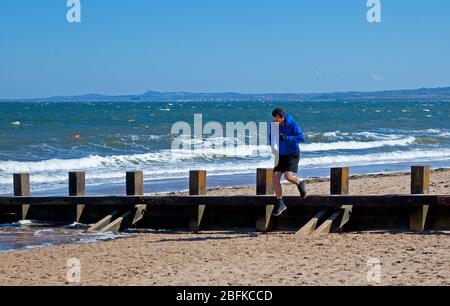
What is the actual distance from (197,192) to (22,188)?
2.99 meters

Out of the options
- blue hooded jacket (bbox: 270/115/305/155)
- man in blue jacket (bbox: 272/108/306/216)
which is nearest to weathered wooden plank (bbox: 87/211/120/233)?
man in blue jacket (bbox: 272/108/306/216)

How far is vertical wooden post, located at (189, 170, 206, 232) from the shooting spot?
1325cm

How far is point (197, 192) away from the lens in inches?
528

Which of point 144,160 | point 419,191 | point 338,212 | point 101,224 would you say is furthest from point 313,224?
point 144,160

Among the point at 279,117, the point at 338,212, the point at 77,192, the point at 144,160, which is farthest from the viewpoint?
the point at 144,160

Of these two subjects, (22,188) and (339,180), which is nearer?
(339,180)

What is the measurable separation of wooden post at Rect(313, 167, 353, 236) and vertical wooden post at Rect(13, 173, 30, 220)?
16.3 feet

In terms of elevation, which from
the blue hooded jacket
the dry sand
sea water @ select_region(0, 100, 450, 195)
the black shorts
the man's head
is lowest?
sea water @ select_region(0, 100, 450, 195)

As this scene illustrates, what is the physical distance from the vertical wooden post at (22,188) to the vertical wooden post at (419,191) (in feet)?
20.1

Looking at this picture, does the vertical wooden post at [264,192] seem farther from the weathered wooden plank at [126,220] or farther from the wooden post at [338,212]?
the weathered wooden plank at [126,220]

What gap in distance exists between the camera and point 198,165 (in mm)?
28375

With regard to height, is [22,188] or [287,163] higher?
[287,163]

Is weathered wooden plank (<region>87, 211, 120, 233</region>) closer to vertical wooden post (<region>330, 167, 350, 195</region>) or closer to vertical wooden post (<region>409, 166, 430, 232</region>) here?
vertical wooden post (<region>330, 167, 350, 195</region>)

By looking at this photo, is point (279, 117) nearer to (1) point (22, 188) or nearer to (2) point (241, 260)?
(2) point (241, 260)
